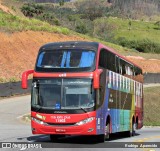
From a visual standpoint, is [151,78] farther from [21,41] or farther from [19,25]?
[19,25]

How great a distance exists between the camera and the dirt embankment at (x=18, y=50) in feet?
186

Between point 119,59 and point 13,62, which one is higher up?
point 119,59

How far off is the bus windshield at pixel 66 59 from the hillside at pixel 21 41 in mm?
34312

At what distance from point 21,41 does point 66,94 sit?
48079mm

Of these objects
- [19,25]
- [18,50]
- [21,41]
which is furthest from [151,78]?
[19,25]

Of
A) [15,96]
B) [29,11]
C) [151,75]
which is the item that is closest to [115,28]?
[29,11]

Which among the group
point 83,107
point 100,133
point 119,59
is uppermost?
point 119,59

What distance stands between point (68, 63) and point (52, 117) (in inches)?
89.2

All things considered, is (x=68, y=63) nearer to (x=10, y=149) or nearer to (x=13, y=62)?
(x=10, y=149)

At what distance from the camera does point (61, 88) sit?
17719 mm

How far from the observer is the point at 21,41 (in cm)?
6475

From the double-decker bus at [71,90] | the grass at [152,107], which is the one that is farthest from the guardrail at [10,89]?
the double-decker bus at [71,90]

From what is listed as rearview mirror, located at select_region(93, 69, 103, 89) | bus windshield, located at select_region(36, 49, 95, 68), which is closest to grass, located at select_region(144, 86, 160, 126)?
bus windshield, located at select_region(36, 49, 95, 68)

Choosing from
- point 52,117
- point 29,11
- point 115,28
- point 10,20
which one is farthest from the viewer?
point 115,28
